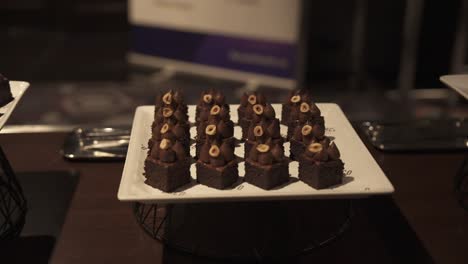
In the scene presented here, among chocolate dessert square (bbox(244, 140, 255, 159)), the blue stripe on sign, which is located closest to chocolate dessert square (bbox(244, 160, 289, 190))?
chocolate dessert square (bbox(244, 140, 255, 159))

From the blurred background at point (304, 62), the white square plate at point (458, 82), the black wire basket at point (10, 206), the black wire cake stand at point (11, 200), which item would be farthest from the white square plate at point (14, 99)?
the blurred background at point (304, 62)

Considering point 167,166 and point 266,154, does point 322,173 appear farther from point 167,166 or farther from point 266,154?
point 167,166

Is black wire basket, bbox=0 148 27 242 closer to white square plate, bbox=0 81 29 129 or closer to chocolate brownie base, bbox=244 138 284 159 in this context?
white square plate, bbox=0 81 29 129

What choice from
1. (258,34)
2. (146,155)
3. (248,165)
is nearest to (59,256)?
(146,155)

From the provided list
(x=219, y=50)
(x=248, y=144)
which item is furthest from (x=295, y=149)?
(x=219, y=50)

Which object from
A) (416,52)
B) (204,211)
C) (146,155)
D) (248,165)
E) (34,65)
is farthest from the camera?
(34,65)

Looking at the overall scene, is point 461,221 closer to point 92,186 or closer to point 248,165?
point 248,165
